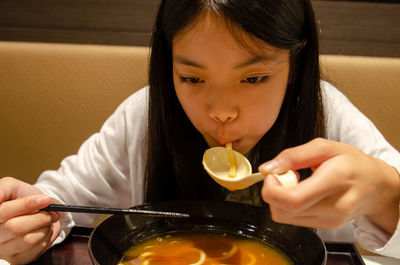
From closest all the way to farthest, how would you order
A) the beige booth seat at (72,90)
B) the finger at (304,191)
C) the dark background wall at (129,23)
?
the finger at (304,191) < the beige booth seat at (72,90) < the dark background wall at (129,23)

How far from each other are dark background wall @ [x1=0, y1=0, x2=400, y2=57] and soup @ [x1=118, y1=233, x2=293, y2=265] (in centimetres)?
134

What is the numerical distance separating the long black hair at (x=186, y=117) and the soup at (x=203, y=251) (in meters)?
0.32

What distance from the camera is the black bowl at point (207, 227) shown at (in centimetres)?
88

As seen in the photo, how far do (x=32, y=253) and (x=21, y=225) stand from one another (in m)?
0.07

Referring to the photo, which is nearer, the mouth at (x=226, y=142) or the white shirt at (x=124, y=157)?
the mouth at (x=226, y=142)

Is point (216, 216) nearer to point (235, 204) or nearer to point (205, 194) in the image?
point (235, 204)

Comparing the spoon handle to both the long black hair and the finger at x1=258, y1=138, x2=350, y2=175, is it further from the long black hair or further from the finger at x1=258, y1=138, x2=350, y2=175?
the long black hair

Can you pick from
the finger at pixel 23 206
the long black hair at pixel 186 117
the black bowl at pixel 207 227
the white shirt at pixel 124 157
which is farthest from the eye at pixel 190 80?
the white shirt at pixel 124 157

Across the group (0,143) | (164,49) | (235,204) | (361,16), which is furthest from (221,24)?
(0,143)

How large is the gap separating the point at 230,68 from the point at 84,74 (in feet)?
4.14

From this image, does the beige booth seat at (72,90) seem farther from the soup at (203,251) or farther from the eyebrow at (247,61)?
the soup at (203,251)

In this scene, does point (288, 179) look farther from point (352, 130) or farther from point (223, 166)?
point (352, 130)

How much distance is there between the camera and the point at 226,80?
907mm

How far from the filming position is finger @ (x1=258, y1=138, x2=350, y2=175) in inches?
28.0
